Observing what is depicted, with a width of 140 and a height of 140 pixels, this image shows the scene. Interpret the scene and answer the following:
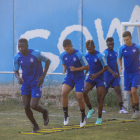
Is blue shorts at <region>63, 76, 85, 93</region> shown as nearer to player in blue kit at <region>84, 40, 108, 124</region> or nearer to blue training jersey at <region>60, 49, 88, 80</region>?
blue training jersey at <region>60, 49, 88, 80</region>

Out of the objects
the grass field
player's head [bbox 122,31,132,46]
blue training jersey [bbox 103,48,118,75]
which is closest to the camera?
the grass field

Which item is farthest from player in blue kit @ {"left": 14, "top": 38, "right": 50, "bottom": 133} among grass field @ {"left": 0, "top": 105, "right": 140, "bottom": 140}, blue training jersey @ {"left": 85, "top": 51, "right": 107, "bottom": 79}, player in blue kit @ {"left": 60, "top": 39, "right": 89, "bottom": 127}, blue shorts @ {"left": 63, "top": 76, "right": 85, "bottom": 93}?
blue training jersey @ {"left": 85, "top": 51, "right": 107, "bottom": 79}

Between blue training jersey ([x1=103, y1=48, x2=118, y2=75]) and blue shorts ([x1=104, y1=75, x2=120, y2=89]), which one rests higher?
blue training jersey ([x1=103, y1=48, x2=118, y2=75])

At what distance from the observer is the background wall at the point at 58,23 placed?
43.2 ft

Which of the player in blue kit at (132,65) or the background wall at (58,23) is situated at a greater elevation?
the background wall at (58,23)

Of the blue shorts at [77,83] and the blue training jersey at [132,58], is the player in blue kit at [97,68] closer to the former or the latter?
the blue shorts at [77,83]

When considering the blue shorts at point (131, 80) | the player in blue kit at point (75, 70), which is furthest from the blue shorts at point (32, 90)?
the blue shorts at point (131, 80)

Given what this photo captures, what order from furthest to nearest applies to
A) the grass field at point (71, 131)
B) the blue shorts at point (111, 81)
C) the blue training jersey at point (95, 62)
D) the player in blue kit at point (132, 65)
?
the blue shorts at point (111, 81) < the player in blue kit at point (132, 65) < the blue training jersey at point (95, 62) < the grass field at point (71, 131)

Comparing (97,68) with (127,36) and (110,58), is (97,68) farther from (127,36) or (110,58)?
(110,58)

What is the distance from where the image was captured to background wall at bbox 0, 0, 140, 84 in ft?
43.2

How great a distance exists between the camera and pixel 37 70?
23.1 feet

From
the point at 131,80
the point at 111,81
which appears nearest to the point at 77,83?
the point at 131,80

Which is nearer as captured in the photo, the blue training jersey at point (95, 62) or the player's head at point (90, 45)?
the player's head at point (90, 45)

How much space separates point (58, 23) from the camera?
13703mm
